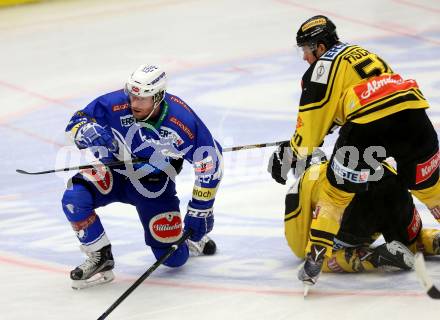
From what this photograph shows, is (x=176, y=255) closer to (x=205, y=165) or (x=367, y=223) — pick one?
(x=205, y=165)

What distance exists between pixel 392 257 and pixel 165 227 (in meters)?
1.07

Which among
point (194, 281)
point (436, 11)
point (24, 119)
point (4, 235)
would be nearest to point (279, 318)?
point (194, 281)

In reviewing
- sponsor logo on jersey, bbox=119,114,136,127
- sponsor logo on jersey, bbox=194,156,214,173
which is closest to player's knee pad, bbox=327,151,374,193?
sponsor logo on jersey, bbox=194,156,214,173

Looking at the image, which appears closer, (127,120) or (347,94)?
(347,94)

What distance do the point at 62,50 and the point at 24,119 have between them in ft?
5.21

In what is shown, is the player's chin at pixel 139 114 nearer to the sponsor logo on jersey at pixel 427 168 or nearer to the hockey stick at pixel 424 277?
the sponsor logo on jersey at pixel 427 168

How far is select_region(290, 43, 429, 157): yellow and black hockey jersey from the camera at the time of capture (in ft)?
13.6

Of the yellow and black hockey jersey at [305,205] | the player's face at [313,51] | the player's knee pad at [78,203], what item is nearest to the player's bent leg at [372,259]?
the yellow and black hockey jersey at [305,205]

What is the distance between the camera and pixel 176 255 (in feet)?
15.4

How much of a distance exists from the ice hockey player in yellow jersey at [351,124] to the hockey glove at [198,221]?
501mm

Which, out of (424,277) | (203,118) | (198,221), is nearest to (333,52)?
(198,221)

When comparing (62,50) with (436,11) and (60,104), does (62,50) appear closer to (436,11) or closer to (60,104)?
(60,104)

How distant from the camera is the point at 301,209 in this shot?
15.2ft

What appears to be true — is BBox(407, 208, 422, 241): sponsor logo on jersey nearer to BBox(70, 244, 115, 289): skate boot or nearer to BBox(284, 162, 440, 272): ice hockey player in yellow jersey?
BBox(284, 162, 440, 272): ice hockey player in yellow jersey
